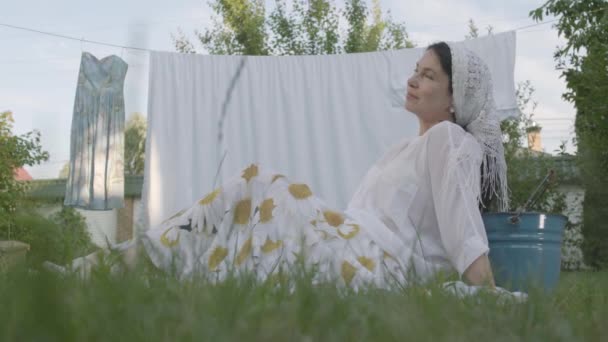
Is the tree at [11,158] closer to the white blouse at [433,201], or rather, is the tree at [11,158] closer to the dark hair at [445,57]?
the dark hair at [445,57]

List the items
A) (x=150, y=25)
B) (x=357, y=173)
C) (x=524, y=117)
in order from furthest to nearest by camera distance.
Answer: (x=524, y=117), (x=357, y=173), (x=150, y=25)

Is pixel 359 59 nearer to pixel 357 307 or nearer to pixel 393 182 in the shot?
pixel 393 182

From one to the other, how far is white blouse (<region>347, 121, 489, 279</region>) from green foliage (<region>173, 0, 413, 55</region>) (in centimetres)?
904

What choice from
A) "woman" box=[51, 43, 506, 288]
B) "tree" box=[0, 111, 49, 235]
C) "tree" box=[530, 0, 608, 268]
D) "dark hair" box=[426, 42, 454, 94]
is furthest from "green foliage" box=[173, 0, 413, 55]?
"woman" box=[51, 43, 506, 288]

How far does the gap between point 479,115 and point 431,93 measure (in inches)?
5.9

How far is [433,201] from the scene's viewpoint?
1999 millimetres

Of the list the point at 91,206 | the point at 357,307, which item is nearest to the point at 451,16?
the point at 91,206

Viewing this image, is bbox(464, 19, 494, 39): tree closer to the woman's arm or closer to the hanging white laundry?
the hanging white laundry

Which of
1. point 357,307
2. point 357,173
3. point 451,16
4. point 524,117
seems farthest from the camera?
point 451,16

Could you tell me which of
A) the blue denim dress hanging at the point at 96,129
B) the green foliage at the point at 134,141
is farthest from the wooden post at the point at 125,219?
the blue denim dress hanging at the point at 96,129

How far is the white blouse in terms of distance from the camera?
184 cm

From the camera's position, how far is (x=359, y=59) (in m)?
5.92

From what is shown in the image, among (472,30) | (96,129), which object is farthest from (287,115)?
(472,30)

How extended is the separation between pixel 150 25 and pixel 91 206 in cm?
580
